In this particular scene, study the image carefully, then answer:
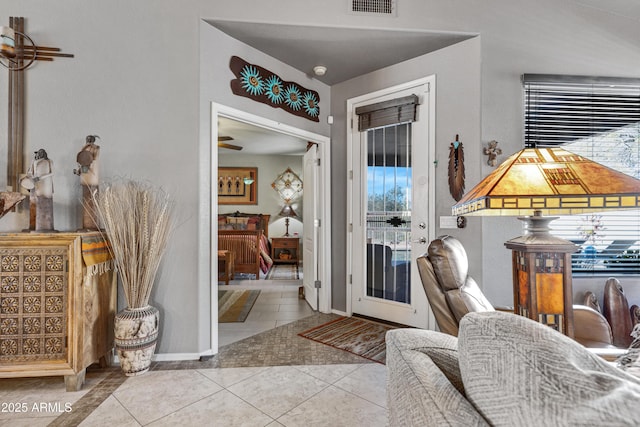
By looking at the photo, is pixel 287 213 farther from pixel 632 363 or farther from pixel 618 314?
pixel 632 363

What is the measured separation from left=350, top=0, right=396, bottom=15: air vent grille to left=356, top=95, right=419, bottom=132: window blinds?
763 mm

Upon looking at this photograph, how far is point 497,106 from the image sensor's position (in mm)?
2557

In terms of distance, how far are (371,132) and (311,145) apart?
2.78 ft

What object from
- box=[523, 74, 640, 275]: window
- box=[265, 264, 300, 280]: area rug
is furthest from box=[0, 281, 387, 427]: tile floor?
box=[265, 264, 300, 280]: area rug

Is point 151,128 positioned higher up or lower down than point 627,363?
higher up

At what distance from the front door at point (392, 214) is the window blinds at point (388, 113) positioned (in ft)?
0.16

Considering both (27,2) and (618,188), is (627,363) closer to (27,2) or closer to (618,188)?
(618,188)

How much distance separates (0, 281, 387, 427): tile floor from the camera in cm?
164

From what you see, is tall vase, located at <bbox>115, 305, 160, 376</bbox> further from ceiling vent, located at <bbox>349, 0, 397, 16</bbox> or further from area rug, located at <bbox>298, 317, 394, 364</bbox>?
ceiling vent, located at <bbox>349, 0, 397, 16</bbox>

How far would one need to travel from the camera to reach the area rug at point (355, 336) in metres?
2.49

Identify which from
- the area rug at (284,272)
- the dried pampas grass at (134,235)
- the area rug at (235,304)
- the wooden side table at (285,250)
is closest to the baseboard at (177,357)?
the dried pampas grass at (134,235)

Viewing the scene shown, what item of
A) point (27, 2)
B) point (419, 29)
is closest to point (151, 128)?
point (27, 2)

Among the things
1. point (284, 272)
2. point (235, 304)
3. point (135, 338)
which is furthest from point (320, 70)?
point (284, 272)

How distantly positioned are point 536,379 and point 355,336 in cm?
254
